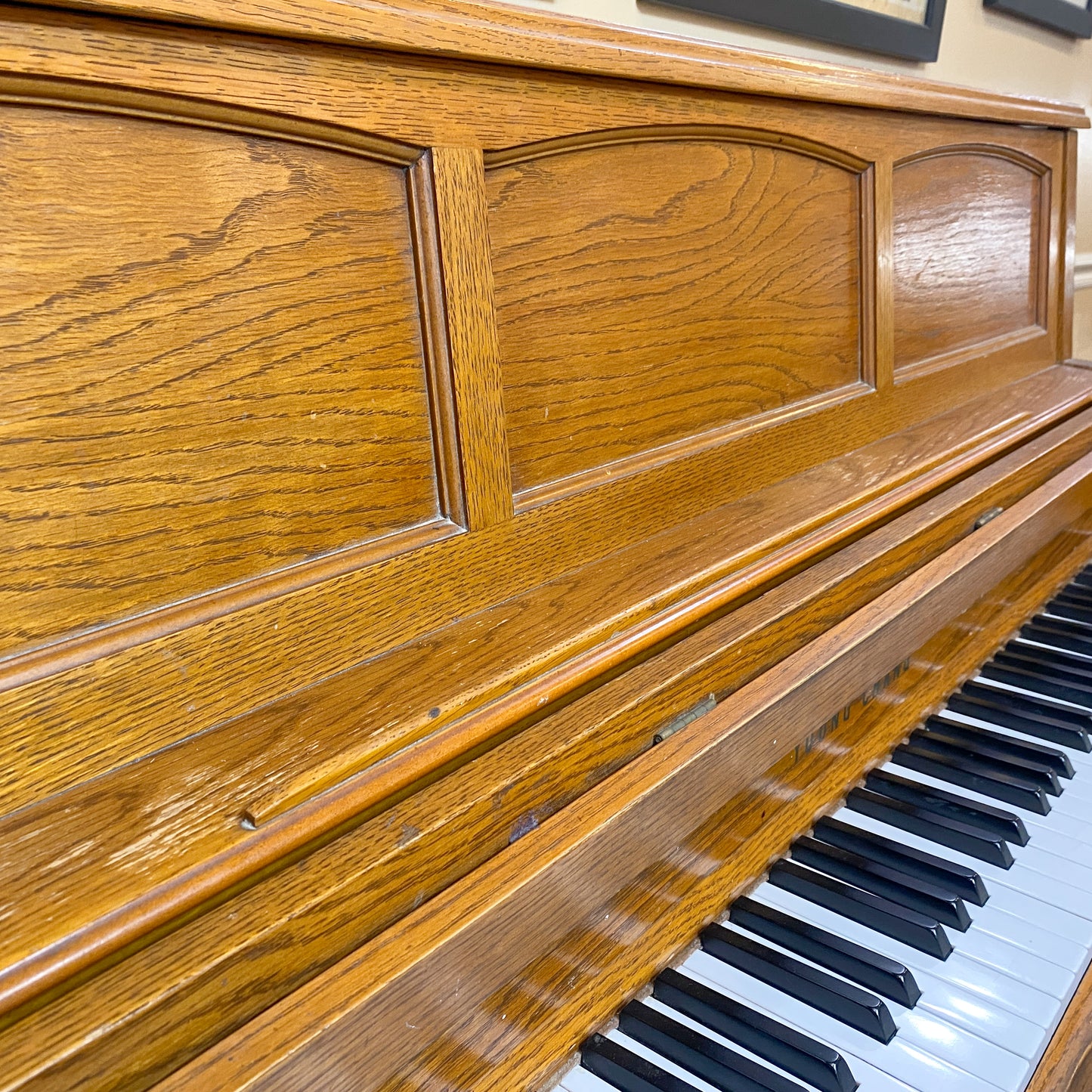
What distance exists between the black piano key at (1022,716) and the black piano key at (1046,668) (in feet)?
0.26

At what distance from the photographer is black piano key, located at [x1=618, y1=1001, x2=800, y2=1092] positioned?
724 mm

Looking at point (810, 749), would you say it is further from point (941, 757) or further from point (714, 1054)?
point (714, 1054)

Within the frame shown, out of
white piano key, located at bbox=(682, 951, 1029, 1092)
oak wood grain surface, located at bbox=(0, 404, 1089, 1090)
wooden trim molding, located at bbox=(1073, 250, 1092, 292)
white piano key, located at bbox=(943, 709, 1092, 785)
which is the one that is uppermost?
wooden trim molding, located at bbox=(1073, 250, 1092, 292)

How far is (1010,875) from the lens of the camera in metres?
0.97

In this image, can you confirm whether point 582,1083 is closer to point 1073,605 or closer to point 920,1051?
point 920,1051

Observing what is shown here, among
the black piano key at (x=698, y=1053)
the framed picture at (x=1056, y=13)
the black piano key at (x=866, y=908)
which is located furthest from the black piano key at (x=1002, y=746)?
the framed picture at (x=1056, y=13)

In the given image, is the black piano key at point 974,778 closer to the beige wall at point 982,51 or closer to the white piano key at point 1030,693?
the white piano key at point 1030,693

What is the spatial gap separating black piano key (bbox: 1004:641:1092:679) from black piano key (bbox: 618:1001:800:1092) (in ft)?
2.77

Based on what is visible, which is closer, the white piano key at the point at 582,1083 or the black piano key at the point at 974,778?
the white piano key at the point at 582,1083

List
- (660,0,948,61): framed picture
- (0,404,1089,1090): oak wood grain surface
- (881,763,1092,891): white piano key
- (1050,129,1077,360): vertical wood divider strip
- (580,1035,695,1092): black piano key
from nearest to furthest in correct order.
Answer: (0,404,1089,1090): oak wood grain surface, (580,1035,695,1092): black piano key, (881,763,1092,891): white piano key, (660,0,948,61): framed picture, (1050,129,1077,360): vertical wood divider strip

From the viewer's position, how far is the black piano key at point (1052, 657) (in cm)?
133

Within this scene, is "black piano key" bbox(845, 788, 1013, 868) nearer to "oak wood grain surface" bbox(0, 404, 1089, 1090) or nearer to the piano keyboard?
the piano keyboard

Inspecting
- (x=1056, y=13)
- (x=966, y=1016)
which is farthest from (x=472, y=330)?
(x=1056, y=13)

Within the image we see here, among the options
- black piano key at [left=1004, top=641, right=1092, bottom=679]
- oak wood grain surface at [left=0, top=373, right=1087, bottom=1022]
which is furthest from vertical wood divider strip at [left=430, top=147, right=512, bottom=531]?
black piano key at [left=1004, top=641, right=1092, bottom=679]
